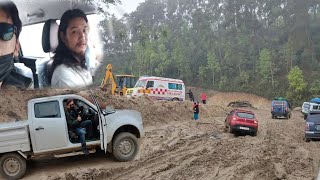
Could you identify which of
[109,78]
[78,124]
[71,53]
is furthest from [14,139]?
[109,78]

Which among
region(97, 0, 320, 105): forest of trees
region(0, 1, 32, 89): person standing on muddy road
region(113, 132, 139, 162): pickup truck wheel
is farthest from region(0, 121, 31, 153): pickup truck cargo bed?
region(97, 0, 320, 105): forest of trees

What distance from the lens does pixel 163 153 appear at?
12.9 meters

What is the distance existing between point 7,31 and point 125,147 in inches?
479

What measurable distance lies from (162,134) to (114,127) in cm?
754

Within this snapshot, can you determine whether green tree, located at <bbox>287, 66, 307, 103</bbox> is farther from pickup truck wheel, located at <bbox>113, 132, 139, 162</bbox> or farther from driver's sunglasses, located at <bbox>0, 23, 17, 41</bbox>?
pickup truck wheel, located at <bbox>113, 132, 139, 162</bbox>

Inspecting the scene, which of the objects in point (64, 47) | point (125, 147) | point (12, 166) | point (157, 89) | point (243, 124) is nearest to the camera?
point (12, 166)

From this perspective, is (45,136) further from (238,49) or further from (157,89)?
(238,49)

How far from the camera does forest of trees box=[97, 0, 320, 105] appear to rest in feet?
204

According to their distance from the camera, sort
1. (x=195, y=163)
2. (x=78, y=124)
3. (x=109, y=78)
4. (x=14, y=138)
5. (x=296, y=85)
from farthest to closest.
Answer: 1. (x=296, y=85)
2. (x=109, y=78)
3. (x=195, y=163)
4. (x=78, y=124)
5. (x=14, y=138)

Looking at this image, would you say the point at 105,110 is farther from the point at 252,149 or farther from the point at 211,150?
the point at 252,149

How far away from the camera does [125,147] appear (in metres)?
11.0

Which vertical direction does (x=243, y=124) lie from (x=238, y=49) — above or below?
below

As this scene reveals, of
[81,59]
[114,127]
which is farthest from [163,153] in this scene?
[81,59]

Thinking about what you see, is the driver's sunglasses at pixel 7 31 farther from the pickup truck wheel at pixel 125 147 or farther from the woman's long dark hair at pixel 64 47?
the pickup truck wheel at pixel 125 147
